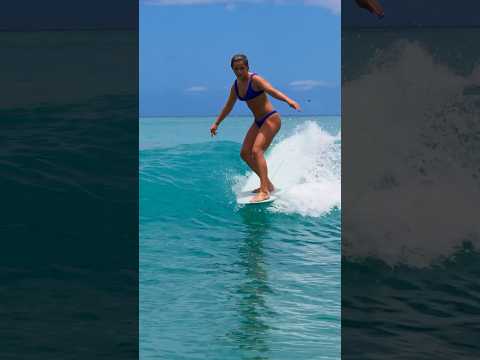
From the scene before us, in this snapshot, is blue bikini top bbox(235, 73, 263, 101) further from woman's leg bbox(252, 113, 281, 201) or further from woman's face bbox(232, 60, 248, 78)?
woman's leg bbox(252, 113, 281, 201)

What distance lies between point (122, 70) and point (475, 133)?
15.1 feet

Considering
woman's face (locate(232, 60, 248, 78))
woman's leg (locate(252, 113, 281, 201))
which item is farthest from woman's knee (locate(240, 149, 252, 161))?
woman's face (locate(232, 60, 248, 78))

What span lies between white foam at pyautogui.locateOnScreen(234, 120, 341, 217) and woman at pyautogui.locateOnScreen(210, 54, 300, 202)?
2276 millimetres

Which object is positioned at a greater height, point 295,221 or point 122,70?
point 122,70

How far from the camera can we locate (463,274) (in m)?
8.99

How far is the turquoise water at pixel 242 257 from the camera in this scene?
9.37 m

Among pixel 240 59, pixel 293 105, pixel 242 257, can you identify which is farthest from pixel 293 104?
pixel 242 257

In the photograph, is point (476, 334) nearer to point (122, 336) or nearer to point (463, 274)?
point (463, 274)

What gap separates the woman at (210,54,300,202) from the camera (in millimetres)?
10508

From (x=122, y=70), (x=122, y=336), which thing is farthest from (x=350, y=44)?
(x=122, y=336)

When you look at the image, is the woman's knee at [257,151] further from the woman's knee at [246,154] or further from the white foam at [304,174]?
the white foam at [304,174]

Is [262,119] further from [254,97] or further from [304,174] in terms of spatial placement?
[304,174]

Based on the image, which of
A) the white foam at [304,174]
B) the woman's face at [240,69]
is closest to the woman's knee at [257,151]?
the woman's face at [240,69]

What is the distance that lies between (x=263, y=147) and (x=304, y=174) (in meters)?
2.99
